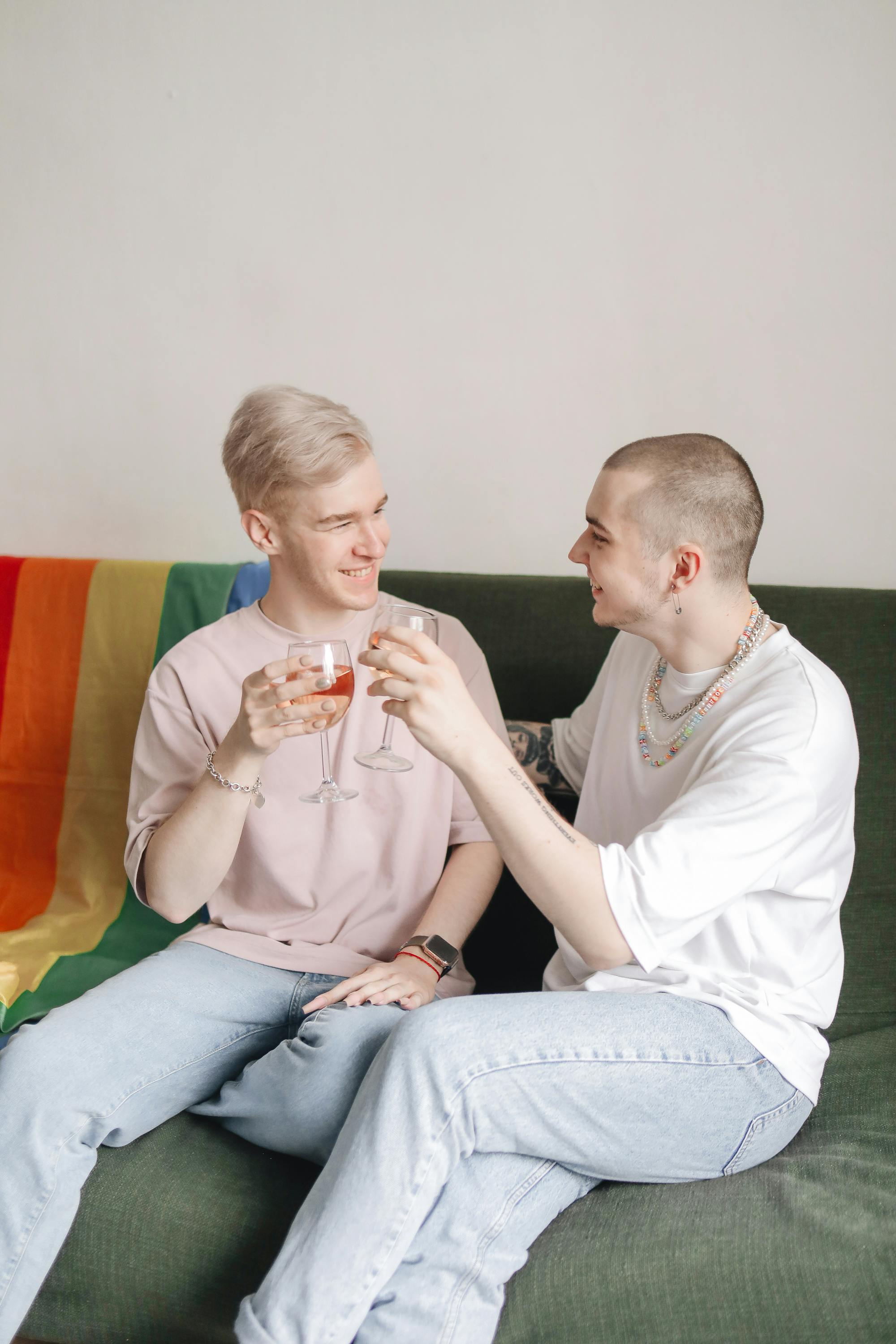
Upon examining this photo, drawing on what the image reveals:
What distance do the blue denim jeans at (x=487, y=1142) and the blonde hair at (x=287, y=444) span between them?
2.70ft

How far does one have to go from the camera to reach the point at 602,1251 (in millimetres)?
1145

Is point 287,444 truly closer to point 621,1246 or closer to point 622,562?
point 622,562

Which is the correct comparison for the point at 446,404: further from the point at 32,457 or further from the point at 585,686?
the point at 32,457

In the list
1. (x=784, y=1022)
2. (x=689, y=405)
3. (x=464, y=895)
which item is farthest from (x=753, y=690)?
(x=689, y=405)

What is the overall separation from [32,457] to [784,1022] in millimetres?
2140

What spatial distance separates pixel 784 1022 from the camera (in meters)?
1.30

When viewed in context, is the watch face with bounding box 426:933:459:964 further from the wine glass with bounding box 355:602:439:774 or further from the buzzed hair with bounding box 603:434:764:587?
the buzzed hair with bounding box 603:434:764:587

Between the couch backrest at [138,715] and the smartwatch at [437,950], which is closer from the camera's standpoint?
the smartwatch at [437,950]

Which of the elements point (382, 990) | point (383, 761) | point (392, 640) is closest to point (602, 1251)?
point (382, 990)

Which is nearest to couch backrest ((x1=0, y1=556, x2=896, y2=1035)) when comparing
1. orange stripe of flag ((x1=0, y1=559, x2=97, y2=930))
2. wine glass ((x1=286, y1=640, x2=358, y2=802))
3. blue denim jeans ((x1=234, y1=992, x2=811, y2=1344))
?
orange stripe of flag ((x1=0, y1=559, x2=97, y2=930))

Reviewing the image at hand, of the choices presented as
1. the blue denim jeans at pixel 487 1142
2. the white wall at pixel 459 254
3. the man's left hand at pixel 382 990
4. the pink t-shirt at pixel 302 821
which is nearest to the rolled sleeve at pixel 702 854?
the blue denim jeans at pixel 487 1142

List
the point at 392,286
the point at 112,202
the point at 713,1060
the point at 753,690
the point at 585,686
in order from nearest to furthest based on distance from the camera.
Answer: the point at 713,1060 < the point at 753,690 < the point at 585,686 < the point at 392,286 < the point at 112,202

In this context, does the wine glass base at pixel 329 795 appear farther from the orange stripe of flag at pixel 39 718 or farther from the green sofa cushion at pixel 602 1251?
the orange stripe of flag at pixel 39 718

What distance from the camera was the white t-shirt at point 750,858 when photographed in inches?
46.4
